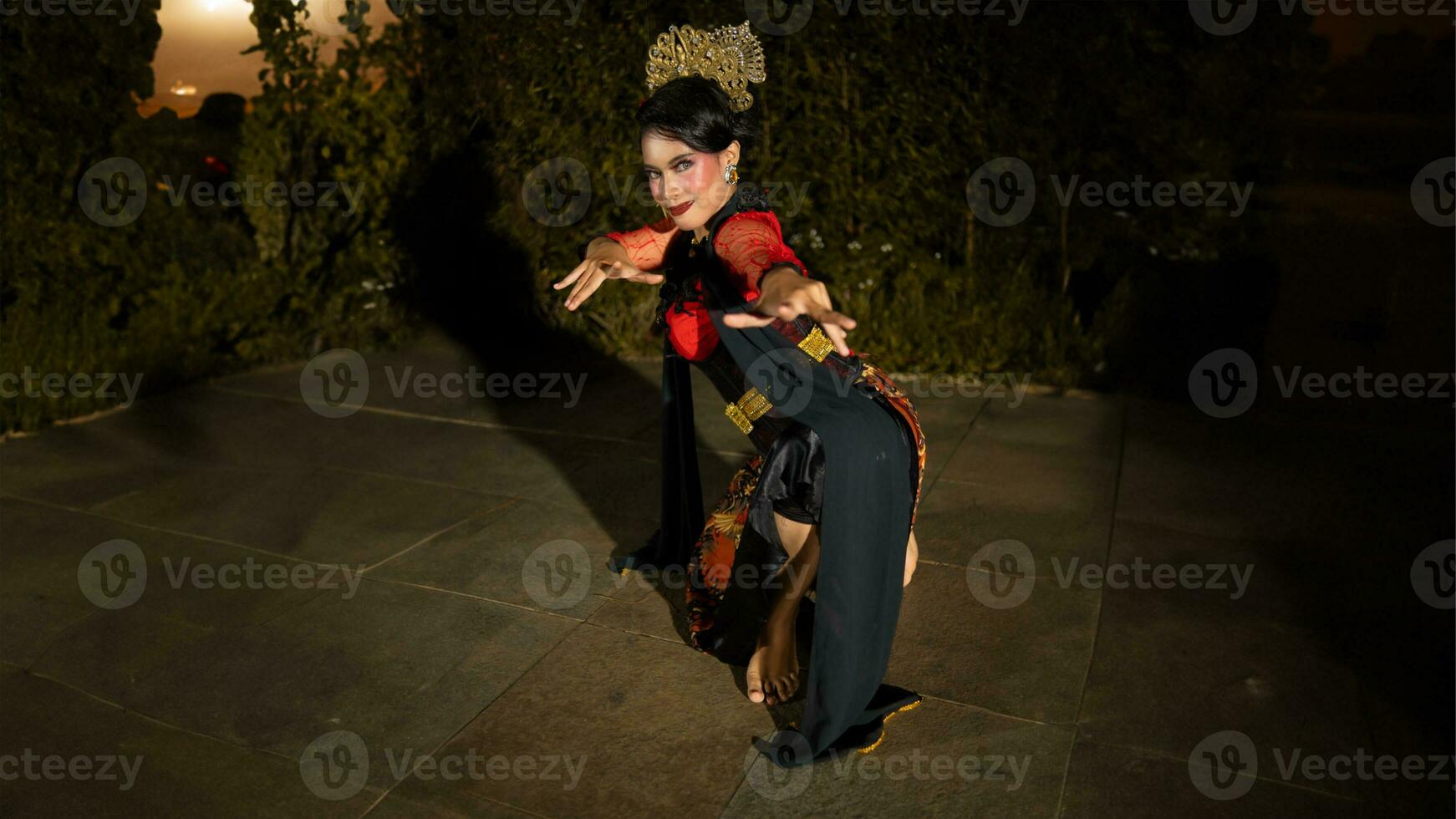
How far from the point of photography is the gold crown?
3270 millimetres

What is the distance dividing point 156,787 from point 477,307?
5138 millimetres

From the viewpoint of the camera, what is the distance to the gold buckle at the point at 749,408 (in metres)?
3.20

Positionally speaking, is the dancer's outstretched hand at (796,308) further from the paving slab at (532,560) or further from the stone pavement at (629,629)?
the paving slab at (532,560)
